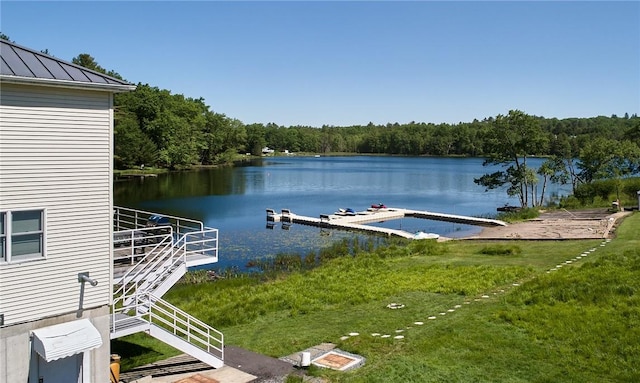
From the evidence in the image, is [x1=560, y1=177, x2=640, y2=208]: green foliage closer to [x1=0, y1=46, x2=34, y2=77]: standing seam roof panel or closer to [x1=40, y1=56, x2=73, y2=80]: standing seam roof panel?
[x1=40, y1=56, x2=73, y2=80]: standing seam roof panel

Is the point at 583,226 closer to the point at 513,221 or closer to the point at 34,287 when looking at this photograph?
the point at 513,221

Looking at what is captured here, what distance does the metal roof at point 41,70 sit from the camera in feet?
33.6

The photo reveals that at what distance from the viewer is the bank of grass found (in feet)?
38.9

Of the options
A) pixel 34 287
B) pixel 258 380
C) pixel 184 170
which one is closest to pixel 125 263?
pixel 34 287

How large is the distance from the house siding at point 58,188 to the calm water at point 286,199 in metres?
18.8

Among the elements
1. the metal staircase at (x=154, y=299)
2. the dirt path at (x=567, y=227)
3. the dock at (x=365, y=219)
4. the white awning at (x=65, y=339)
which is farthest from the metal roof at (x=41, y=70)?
the dock at (x=365, y=219)

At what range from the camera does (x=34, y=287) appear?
416 inches

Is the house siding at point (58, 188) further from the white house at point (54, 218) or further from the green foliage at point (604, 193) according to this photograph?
the green foliage at point (604, 193)

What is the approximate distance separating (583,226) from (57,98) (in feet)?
97.1

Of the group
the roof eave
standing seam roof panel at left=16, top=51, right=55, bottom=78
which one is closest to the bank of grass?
the roof eave

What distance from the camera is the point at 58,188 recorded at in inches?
428

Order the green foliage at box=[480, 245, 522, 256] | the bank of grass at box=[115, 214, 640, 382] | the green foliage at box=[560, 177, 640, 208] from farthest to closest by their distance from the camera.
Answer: the green foliage at box=[560, 177, 640, 208]
the green foliage at box=[480, 245, 522, 256]
the bank of grass at box=[115, 214, 640, 382]

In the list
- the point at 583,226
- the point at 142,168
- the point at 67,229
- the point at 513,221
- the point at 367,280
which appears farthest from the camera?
the point at 142,168

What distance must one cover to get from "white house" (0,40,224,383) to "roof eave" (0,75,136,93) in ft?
0.05
